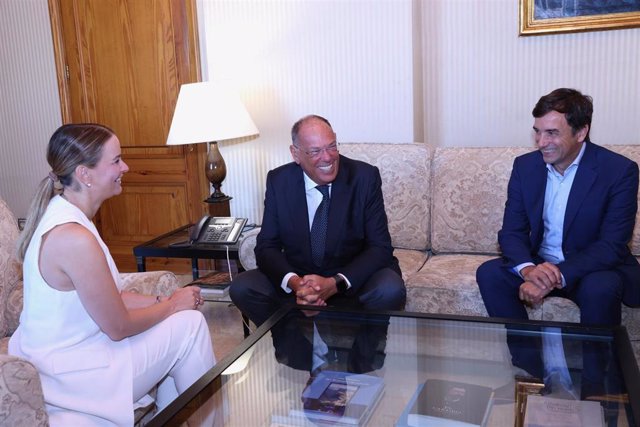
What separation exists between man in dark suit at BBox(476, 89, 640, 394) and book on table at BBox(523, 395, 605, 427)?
79cm

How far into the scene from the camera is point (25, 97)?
476 centimetres

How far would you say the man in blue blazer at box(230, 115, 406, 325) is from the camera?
2625 millimetres

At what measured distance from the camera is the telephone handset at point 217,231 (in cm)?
337

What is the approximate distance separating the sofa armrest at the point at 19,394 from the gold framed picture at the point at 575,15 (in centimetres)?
288

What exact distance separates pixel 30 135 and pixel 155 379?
11.1 ft

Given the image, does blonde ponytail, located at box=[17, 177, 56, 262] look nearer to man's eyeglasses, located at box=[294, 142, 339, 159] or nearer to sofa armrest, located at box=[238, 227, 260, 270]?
man's eyeglasses, located at box=[294, 142, 339, 159]

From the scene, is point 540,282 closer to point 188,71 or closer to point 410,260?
point 410,260

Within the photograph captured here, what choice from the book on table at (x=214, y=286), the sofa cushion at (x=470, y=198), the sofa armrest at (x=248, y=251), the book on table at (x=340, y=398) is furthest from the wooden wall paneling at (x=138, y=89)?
the book on table at (x=340, y=398)

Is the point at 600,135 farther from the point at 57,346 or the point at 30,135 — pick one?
the point at 30,135

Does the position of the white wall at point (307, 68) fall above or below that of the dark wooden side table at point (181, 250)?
above

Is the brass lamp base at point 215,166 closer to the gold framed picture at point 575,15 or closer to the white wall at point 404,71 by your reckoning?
the white wall at point 404,71

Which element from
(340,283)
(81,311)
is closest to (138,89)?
(340,283)

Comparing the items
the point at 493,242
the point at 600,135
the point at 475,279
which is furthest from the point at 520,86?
the point at 475,279

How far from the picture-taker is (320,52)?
3750 millimetres
